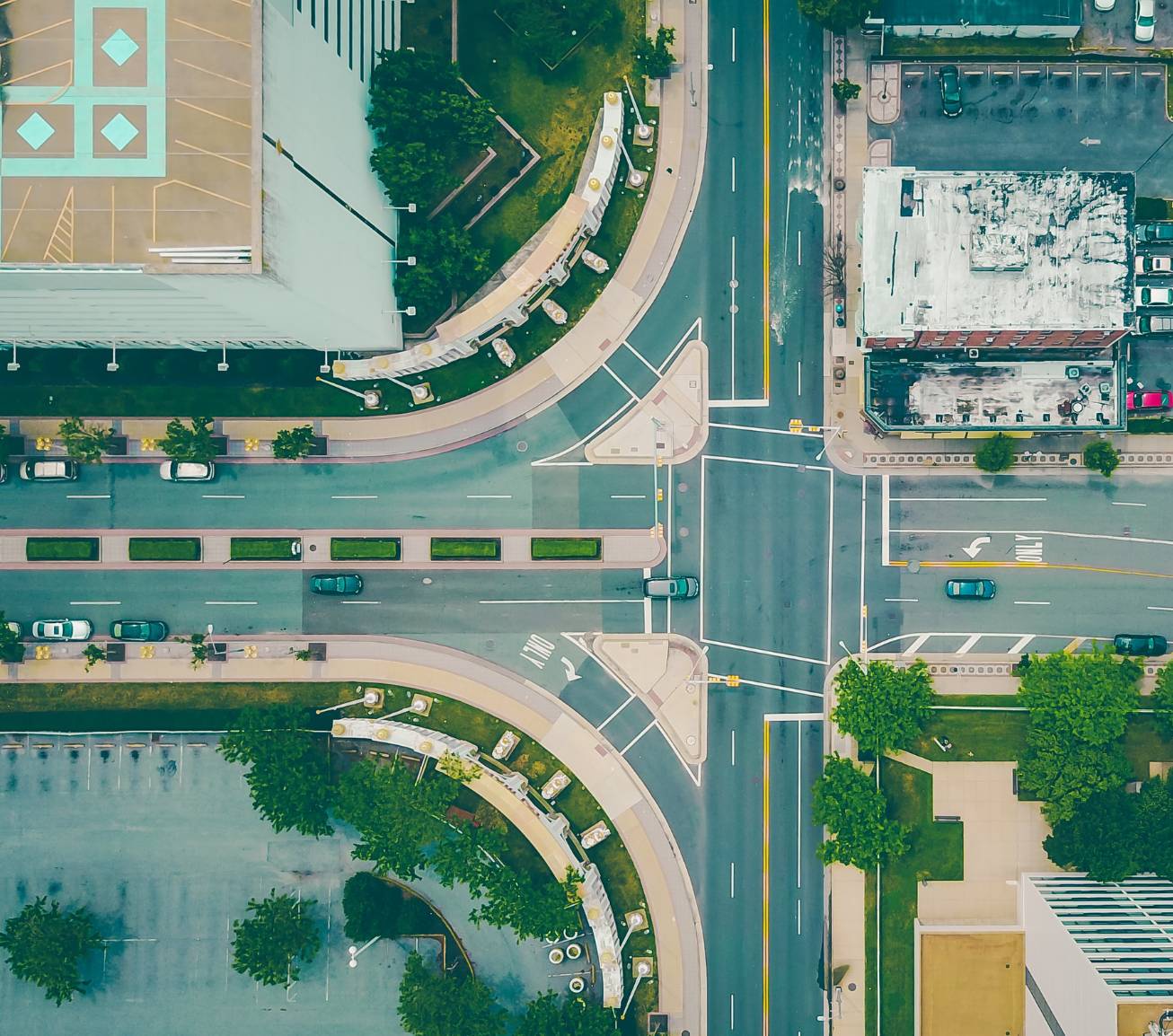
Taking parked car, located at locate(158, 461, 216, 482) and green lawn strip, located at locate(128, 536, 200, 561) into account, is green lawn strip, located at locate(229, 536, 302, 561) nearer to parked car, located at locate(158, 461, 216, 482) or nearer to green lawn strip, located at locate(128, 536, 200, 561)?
green lawn strip, located at locate(128, 536, 200, 561)

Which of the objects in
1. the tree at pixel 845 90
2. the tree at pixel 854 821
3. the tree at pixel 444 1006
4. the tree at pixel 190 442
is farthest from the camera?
the tree at pixel 845 90

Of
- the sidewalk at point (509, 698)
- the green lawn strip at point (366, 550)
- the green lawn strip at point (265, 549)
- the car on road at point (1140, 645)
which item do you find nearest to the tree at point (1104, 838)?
the car on road at point (1140, 645)

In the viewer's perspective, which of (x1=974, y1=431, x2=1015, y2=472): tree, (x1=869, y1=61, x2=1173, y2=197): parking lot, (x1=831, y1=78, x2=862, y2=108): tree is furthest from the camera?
(x1=869, y1=61, x2=1173, y2=197): parking lot

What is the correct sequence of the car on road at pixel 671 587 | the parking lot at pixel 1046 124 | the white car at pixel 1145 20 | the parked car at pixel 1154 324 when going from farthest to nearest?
the parking lot at pixel 1046 124 < the car on road at pixel 671 587 < the white car at pixel 1145 20 < the parked car at pixel 1154 324

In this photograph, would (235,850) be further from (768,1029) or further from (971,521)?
(971,521)

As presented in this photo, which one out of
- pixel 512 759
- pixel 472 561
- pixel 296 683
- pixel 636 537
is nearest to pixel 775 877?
pixel 512 759

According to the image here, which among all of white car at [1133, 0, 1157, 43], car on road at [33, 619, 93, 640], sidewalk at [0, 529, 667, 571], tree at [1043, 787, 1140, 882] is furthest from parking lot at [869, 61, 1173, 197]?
car on road at [33, 619, 93, 640]

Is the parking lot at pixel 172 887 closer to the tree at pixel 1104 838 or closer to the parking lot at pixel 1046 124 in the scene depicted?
the tree at pixel 1104 838
